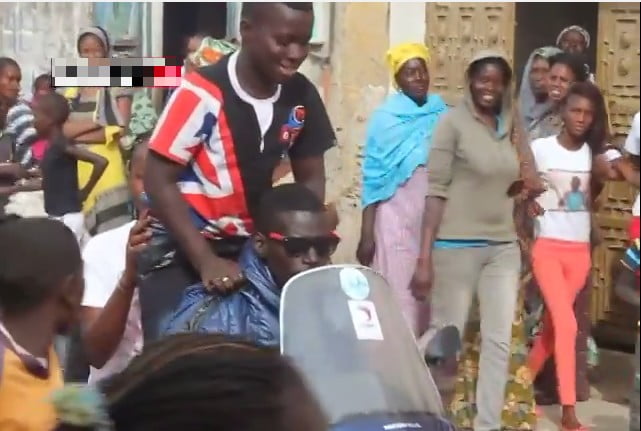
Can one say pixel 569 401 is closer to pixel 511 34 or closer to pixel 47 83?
pixel 511 34

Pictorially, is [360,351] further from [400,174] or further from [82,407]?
[400,174]

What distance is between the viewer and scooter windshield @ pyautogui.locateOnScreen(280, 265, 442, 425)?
3182 millimetres

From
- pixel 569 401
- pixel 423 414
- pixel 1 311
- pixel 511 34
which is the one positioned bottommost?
pixel 569 401

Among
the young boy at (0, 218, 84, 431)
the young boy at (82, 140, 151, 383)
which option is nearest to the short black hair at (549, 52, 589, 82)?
the young boy at (82, 140, 151, 383)

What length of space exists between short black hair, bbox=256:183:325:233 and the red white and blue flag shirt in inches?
6.2

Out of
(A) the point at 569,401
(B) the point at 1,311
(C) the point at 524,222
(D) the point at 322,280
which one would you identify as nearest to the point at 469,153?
(C) the point at 524,222

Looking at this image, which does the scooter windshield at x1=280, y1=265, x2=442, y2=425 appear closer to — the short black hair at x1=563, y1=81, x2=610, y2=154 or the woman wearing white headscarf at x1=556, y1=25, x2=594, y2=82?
the short black hair at x1=563, y1=81, x2=610, y2=154

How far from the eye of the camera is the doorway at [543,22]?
973cm

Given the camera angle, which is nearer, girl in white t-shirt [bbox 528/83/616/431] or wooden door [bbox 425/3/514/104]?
girl in white t-shirt [bbox 528/83/616/431]

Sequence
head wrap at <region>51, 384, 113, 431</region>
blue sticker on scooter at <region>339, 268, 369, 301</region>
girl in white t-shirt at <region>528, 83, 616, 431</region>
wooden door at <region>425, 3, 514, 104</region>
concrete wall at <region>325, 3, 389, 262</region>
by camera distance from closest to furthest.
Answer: head wrap at <region>51, 384, 113, 431</region> → blue sticker on scooter at <region>339, 268, 369, 301</region> → girl in white t-shirt at <region>528, 83, 616, 431</region> → wooden door at <region>425, 3, 514, 104</region> → concrete wall at <region>325, 3, 389, 262</region>

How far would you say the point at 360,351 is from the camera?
10.7ft

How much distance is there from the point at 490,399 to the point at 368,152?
4.83ft

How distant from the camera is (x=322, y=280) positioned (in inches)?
132

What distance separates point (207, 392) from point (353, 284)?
1.75 meters
